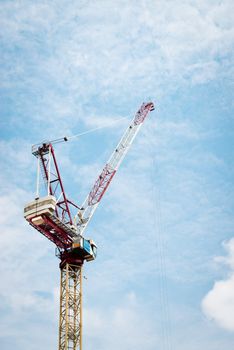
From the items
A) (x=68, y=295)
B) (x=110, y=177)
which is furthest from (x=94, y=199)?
(x=68, y=295)

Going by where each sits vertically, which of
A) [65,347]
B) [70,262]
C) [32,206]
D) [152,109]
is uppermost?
[152,109]

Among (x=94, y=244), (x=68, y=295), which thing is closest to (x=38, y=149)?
(x=94, y=244)

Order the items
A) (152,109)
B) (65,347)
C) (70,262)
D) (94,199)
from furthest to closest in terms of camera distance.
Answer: (152,109), (94,199), (70,262), (65,347)

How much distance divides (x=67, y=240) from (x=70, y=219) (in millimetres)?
5292

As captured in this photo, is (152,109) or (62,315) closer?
(62,315)

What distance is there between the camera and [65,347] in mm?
112750

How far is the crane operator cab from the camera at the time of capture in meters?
120

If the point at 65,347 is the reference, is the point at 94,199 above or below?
above

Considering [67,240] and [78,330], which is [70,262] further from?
[78,330]

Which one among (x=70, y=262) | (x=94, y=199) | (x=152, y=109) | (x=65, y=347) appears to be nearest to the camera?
(x=65, y=347)

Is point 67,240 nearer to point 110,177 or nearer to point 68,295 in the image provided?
point 68,295

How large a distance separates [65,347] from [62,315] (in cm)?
722

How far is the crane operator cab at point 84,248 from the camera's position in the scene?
120 meters

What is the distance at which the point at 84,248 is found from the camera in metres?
121
